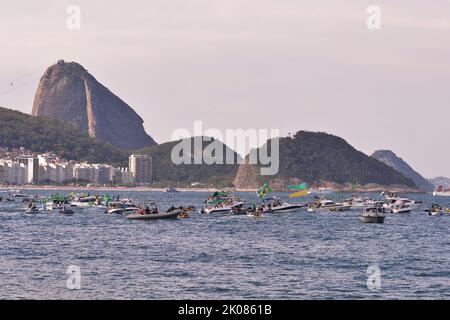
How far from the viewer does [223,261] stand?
6756 centimetres

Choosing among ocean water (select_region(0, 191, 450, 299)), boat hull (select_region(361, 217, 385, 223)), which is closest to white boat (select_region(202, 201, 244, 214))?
boat hull (select_region(361, 217, 385, 223))

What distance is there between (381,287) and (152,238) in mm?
45393

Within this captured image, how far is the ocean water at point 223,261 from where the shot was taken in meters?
49.4

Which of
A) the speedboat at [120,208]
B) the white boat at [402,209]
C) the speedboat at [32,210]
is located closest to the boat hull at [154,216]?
the speedboat at [120,208]

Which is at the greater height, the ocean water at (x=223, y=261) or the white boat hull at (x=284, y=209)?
the white boat hull at (x=284, y=209)

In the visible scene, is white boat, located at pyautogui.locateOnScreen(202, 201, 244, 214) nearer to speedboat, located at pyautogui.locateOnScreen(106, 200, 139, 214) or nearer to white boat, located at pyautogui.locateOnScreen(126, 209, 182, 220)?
speedboat, located at pyautogui.locateOnScreen(106, 200, 139, 214)

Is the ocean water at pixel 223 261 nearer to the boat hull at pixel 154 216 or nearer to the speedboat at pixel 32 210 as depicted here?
the boat hull at pixel 154 216

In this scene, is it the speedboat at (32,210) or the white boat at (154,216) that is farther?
the speedboat at (32,210)

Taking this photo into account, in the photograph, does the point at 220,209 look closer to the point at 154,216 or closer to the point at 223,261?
the point at 154,216

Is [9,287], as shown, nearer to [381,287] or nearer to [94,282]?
[94,282]

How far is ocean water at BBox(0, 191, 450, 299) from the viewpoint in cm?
4942

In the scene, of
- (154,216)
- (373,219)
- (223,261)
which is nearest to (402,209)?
(373,219)

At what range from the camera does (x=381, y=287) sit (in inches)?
2030

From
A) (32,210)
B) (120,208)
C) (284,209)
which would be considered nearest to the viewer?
(32,210)
